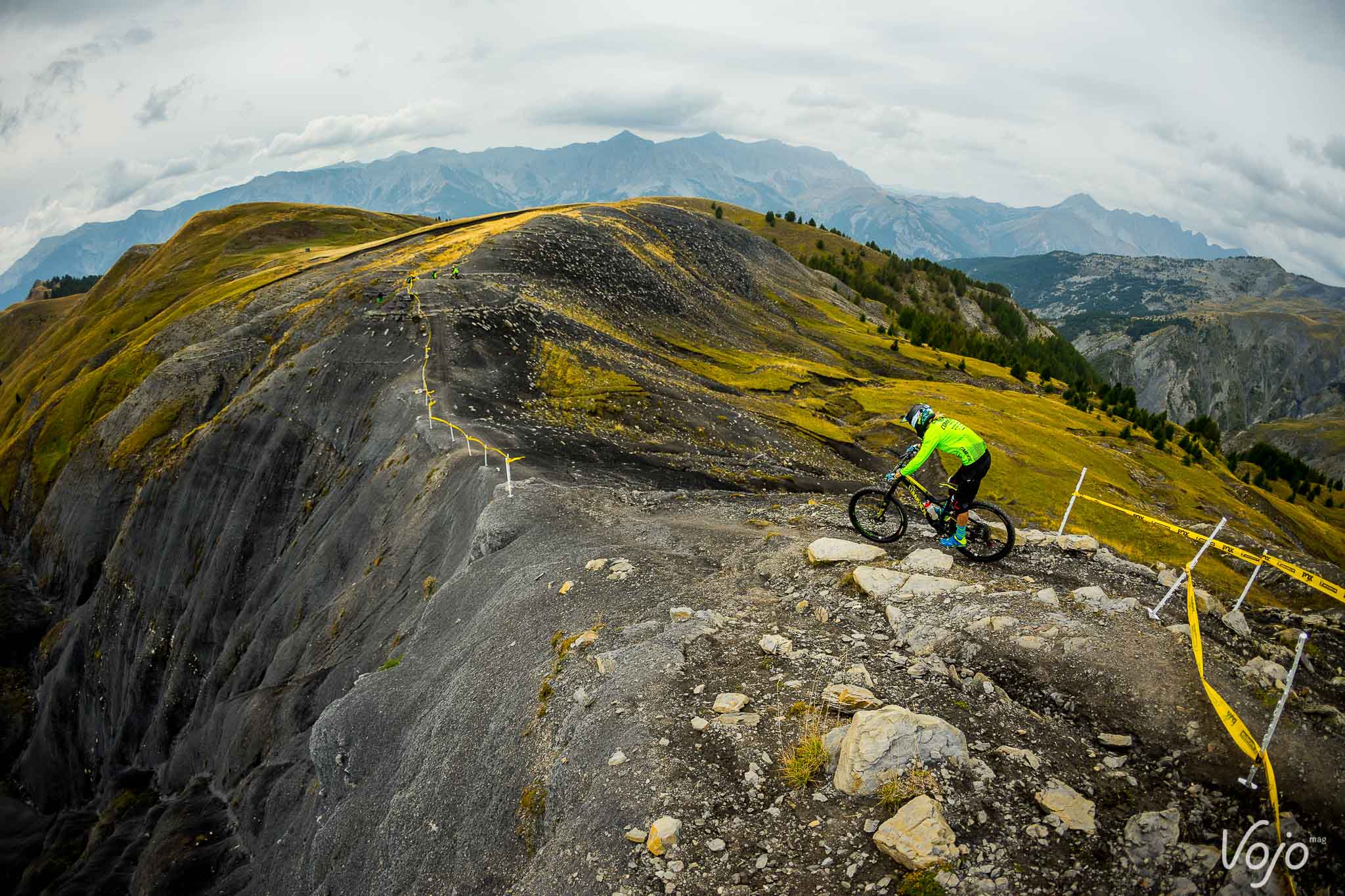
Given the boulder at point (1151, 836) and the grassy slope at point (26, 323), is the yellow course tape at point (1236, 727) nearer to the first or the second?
the boulder at point (1151, 836)

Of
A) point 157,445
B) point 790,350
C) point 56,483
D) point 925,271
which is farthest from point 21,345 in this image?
point 925,271

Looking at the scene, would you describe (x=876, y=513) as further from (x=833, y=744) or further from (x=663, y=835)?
(x=663, y=835)

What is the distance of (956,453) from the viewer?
49.5 ft

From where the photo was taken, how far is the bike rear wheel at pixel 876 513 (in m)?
17.2

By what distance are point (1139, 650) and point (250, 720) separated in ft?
93.6

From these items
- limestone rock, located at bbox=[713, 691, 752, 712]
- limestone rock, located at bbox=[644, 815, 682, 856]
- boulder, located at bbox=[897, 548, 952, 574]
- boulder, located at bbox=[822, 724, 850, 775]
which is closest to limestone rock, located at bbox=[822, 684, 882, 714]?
boulder, located at bbox=[822, 724, 850, 775]

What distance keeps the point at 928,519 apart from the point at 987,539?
1.44m

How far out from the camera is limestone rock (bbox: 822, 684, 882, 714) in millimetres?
10133

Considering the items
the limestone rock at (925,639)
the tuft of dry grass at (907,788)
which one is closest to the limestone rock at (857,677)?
the limestone rock at (925,639)

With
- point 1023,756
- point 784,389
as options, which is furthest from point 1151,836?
point 784,389

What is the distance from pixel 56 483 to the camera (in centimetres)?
6353

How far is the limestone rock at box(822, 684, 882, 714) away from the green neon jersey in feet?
21.2

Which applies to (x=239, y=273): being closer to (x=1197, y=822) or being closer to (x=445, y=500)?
(x=445, y=500)

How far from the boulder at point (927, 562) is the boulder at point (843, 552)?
2.64 feet
